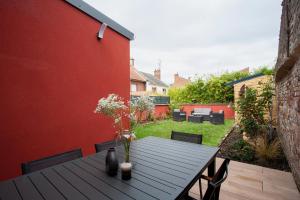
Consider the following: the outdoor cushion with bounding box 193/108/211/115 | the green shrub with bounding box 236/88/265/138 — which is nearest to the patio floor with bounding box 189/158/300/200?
the green shrub with bounding box 236/88/265/138

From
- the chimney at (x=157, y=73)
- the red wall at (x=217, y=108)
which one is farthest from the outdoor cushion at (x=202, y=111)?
the chimney at (x=157, y=73)

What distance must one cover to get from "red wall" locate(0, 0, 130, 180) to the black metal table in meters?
1.21

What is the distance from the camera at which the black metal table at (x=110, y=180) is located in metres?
1.05

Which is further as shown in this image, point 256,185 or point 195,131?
point 195,131

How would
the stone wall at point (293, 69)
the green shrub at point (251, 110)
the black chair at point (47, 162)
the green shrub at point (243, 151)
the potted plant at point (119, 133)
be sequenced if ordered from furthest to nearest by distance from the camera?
the green shrub at point (251, 110) → the green shrub at point (243, 151) → the stone wall at point (293, 69) → the black chair at point (47, 162) → the potted plant at point (119, 133)

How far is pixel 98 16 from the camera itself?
10.8 feet

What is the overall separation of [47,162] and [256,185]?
10.5 ft

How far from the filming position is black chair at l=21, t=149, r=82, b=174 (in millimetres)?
1408

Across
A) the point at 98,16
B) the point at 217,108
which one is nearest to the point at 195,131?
the point at 217,108

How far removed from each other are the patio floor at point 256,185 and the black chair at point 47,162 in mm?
1866

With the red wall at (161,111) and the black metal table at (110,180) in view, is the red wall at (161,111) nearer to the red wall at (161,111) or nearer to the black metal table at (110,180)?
the red wall at (161,111)

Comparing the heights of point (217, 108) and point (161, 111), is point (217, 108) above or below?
above

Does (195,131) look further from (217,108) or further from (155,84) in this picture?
(155,84)

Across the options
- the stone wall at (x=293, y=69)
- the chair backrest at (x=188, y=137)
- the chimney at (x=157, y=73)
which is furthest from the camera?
the chimney at (x=157, y=73)
